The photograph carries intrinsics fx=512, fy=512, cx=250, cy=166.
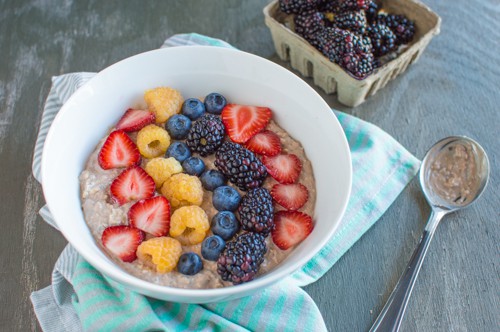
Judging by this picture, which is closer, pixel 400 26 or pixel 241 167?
pixel 241 167

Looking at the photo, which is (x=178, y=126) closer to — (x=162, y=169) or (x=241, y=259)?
(x=162, y=169)

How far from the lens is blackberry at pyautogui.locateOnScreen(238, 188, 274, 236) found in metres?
1.40

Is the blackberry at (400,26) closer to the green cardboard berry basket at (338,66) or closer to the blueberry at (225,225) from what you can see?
the green cardboard berry basket at (338,66)

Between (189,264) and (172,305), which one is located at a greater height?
(189,264)

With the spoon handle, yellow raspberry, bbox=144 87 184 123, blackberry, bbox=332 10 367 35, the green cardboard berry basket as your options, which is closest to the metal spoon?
the spoon handle

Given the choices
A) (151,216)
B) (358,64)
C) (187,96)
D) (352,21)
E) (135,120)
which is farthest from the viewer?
(352,21)

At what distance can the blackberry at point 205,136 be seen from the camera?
1.57 metres

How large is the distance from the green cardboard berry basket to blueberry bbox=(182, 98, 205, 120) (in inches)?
22.4

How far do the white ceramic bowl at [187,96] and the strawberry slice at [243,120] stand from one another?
6cm

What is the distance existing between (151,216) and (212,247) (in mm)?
197

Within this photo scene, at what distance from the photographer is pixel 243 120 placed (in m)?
1.66

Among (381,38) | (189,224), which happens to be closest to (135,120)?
(189,224)

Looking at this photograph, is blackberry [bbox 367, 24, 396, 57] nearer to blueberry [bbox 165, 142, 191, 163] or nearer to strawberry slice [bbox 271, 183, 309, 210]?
strawberry slice [bbox 271, 183, 309, 210]

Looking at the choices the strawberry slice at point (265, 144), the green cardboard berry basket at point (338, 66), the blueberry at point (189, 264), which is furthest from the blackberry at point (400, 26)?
the blueberry at point (189, 264)
